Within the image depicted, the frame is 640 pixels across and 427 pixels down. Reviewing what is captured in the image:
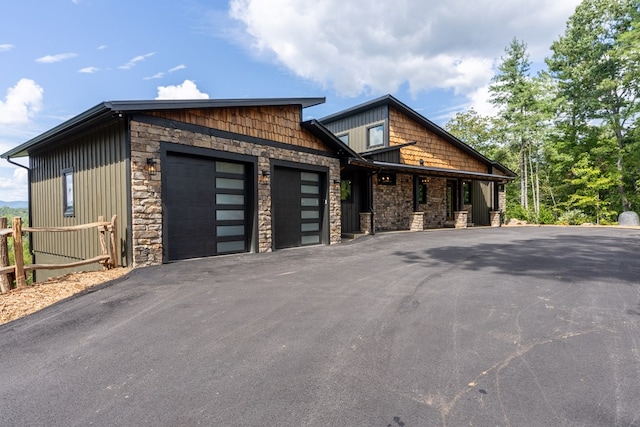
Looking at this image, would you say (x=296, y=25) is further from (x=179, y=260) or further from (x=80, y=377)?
(x=80, y=377)

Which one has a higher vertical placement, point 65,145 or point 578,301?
point 65,145

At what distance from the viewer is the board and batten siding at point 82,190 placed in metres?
7.01

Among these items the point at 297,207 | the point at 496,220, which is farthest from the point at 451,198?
the point at 297,207

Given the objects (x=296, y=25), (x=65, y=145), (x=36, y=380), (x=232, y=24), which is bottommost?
(x=36, y=380)

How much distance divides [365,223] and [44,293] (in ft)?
36.6

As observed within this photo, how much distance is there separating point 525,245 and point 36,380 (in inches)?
441

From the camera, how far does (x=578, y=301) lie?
4.16 meters

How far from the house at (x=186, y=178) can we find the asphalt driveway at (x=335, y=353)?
2219 mm

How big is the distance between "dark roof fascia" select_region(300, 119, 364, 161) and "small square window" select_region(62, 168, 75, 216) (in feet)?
23.6

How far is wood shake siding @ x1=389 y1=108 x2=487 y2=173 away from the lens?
631 inches

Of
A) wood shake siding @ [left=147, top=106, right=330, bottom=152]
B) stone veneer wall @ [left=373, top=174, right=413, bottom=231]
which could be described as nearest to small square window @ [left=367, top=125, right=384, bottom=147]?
stone veneer wall @ [left=373, top=174, right=413, bottom=231]

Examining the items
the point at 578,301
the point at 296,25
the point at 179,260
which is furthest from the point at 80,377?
the point at 296,25

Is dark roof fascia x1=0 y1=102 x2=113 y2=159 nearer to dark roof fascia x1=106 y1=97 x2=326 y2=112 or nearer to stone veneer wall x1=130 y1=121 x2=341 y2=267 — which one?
dark roof fascia x1=106 y1=97 x2=326 y2=112

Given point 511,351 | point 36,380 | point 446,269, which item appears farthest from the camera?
point 446,269
